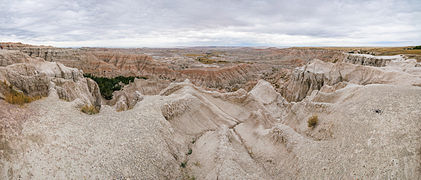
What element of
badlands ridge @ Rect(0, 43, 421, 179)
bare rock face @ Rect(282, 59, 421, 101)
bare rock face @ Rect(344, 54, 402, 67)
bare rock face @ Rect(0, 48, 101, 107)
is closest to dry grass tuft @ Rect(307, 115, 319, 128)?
badlands ridge @ Rect(0, 43, 421, 179)

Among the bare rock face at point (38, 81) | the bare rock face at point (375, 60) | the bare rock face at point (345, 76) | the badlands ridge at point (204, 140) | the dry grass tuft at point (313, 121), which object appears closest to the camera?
the badlands ridge at point (204, 140)

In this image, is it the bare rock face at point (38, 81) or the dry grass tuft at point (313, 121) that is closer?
the dry grass tuft at point (313, 121)

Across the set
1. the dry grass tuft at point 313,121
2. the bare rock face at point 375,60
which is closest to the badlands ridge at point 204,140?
the dry grass tuft at point 313,121

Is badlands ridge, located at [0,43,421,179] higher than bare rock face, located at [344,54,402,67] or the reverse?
the reverse

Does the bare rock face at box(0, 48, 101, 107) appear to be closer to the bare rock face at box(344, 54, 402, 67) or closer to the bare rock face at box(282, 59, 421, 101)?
the bare rock face at box(282, 59, 421, 101)

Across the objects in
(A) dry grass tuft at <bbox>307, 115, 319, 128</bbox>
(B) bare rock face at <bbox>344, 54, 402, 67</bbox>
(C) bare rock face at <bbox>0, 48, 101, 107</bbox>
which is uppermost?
(B) bare rock face at <bbox>344, 54, 402, 67</bbox>

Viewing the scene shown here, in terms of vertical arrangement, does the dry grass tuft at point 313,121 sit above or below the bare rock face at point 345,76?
below

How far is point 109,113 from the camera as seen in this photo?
10219 mm

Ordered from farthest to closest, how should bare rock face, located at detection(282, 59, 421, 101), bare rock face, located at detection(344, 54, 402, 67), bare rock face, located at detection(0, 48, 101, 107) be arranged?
bare rock face, located at detection(344, 54, 402, 67)
bare rock face, located at detection(282, 59, 421, 101)
bare rock face, located at detection(0, 48, 101, 107)

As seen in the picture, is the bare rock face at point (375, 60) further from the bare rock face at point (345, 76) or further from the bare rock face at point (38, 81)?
the bare rock face at point (38, 81)

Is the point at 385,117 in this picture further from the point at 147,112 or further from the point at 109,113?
the point at 109,113

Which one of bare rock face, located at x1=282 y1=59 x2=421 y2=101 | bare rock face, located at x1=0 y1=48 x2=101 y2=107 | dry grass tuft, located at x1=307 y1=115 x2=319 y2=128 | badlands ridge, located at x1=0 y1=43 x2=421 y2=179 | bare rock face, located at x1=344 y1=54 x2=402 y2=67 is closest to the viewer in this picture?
badlands ridge, located at x1=0 y1=43 x2=421 y2=179

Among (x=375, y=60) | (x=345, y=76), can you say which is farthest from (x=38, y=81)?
(x=375, y=60)

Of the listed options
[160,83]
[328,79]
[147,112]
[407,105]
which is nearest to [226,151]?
[147,112]
